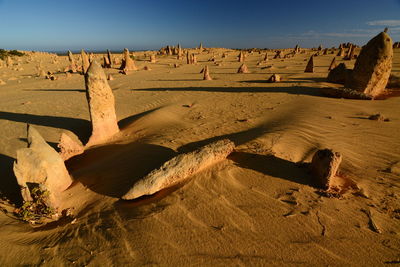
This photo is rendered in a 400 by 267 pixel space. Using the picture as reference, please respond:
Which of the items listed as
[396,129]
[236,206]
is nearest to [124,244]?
[236,206]

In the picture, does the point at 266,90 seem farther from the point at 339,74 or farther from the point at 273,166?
the point at 273,166

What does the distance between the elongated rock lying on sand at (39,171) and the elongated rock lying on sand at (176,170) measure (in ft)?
4.58

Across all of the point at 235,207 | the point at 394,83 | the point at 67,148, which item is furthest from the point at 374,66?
the point at 67,148

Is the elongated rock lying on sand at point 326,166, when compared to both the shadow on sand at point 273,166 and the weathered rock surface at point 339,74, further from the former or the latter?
the weathered rock surface at point 339,74

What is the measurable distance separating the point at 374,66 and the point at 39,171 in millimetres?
10343

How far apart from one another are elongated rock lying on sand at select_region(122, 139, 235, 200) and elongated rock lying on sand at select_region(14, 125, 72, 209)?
1397 mm

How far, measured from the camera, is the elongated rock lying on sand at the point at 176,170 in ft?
9.99

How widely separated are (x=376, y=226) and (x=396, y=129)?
360 cm

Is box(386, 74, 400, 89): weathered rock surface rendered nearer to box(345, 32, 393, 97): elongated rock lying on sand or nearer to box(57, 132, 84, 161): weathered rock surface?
box(345, 32, 393, 97): elongated rock lying on sand

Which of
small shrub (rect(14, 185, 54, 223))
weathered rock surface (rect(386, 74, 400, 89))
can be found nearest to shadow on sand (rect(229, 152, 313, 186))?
small shrub (rect(14, 185, 54, 223))

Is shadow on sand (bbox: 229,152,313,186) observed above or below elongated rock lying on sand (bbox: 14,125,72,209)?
above

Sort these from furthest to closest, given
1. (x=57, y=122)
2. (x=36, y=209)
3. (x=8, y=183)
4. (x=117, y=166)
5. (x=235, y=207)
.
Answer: (x=57, y=122) → (x=8, y=183) → (x=117, y=166) → (x=36, y=209) → (x=235, y=207)

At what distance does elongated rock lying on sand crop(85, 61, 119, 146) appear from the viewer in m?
5.78

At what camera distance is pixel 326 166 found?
2869 millimetres
